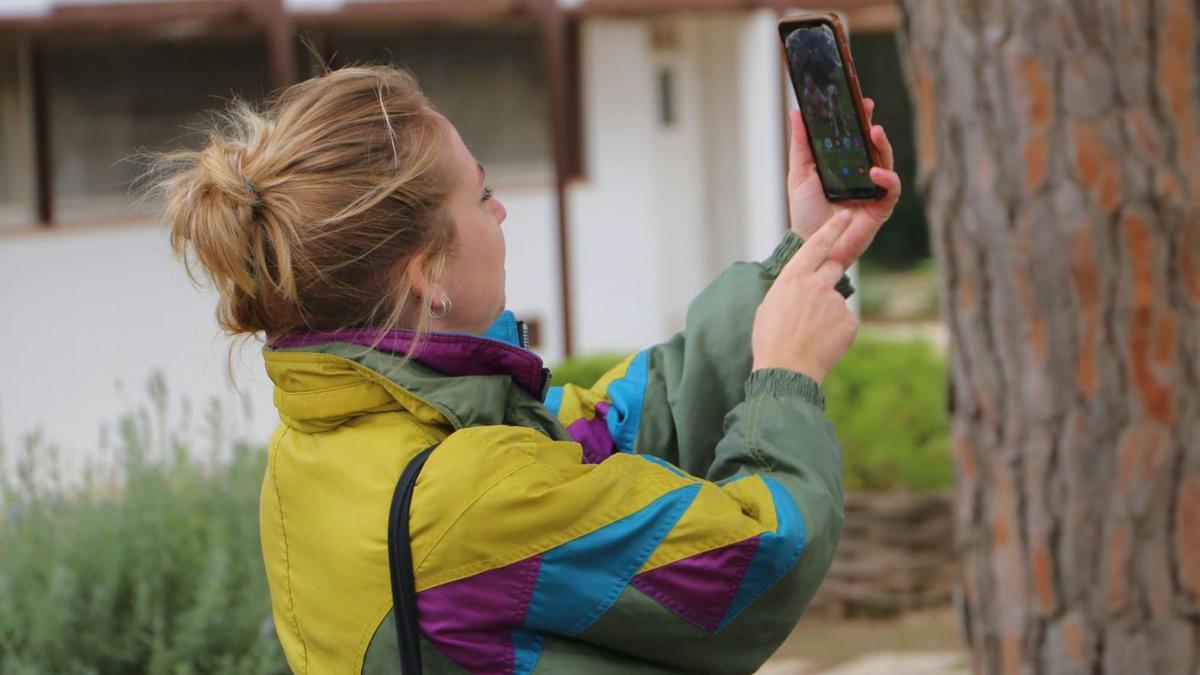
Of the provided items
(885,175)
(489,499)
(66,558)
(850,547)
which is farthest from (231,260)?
(850,547)

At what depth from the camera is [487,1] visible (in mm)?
8117

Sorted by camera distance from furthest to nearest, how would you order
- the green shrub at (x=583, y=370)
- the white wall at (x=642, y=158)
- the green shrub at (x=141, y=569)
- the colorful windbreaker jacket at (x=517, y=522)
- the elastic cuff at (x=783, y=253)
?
the white wall at (x=642, y=158)
the green shrub at (x=583, y=370)
the green shrub at (x=141, y=569)
the elastic cuff at (x=783, y=253)
the colorful windbreaker jacket at (x=517, y=522)

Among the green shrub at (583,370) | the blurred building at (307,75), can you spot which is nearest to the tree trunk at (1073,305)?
the green shrub at (583,370)

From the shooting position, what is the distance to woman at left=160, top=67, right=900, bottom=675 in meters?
1.46

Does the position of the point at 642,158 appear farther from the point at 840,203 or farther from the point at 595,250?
the point at 840,203

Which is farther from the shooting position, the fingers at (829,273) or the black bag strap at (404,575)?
the fingers at (829,273)

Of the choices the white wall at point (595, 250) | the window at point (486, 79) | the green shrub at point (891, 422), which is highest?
the window at point (486, 79)

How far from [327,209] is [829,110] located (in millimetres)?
594

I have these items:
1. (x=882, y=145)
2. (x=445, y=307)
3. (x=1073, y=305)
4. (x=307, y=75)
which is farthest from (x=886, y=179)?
(x=307, y=75)

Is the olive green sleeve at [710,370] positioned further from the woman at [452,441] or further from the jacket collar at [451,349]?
the jacket collar at [451,349]

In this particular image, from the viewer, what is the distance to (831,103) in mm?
1783

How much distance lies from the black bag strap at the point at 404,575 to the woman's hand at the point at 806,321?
380 millimetres

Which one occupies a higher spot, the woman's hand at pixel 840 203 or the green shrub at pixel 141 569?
the woman's hand at pixel 840 203

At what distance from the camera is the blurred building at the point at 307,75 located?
8031 mm
